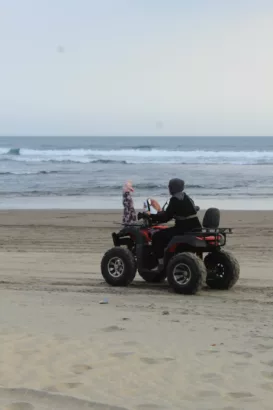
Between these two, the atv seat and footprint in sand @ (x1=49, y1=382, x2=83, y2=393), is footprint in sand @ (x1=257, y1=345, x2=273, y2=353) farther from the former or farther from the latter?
the atv seat

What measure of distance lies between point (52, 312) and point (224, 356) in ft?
7.65

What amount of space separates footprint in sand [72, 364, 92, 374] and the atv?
117 inches

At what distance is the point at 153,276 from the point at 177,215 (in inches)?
42.1

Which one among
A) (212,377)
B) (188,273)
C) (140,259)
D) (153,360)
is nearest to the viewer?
(212,377)

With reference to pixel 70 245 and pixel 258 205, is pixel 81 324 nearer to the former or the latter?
pixel 70 245

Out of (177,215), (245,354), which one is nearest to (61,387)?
(245,354)

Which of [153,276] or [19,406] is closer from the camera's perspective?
[19,406]

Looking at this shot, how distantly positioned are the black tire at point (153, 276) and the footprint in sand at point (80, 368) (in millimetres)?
3495

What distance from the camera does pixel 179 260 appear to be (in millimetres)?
7953

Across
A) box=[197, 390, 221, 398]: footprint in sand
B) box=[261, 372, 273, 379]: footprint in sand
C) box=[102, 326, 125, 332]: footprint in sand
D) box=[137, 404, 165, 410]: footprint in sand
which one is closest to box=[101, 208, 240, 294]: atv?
box=[102, 326, 125, 332]: footprint in sand

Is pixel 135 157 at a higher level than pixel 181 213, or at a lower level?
higher

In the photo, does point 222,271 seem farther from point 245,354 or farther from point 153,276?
point 245,354

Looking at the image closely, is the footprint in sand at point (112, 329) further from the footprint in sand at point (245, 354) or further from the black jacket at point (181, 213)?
the black jacket at point (181, 213)

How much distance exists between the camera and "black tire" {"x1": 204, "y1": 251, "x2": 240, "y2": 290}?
331 inches
